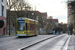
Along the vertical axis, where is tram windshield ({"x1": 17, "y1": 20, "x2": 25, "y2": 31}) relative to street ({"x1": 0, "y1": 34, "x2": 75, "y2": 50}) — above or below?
above

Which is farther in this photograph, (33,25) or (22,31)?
(33,25)

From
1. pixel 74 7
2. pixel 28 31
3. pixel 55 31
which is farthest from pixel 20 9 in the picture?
pixel 55 31

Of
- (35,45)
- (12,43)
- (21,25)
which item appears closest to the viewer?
(35,45)

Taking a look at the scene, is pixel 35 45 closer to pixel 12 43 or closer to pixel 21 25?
pixel 12 43

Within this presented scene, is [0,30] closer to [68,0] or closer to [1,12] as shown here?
[1,12]

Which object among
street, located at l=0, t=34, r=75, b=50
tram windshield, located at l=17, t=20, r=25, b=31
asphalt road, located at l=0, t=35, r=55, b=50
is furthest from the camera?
tram windshield, located at l=17, t=20, r=25, b=31

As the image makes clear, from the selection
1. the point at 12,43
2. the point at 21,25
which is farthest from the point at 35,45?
the point at 21,25

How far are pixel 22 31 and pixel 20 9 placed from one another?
87.4 feet

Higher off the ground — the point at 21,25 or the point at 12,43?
the point at 21,25

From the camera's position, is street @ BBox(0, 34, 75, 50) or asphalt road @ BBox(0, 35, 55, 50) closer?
street @ BBox(0, 34, 75, 50)

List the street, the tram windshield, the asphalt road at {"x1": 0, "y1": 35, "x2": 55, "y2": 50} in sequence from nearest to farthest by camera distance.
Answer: the street → the asphalt road at {"x1": 0, "y1": 35, "x2": 55, "y2": 50} → the tram windshield

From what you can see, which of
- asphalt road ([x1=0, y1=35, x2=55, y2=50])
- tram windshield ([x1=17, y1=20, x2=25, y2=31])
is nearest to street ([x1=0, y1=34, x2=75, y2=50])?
asphalt road ([x1=0, y1=35, x2=55, y2=50])

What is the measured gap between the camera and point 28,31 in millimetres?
30906

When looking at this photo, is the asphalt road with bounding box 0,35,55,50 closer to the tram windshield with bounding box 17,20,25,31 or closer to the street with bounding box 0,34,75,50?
the street with bounding box 0,34,75,50
